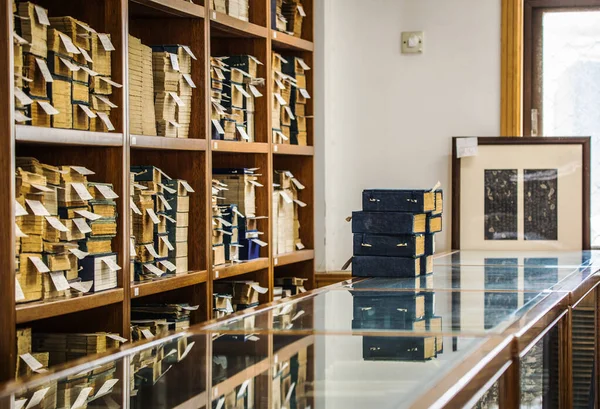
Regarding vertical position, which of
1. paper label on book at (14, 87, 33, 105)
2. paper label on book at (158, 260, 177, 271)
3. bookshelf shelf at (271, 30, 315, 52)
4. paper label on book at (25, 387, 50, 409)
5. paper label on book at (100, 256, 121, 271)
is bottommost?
paper label on book at (25, 387, 50, 409)

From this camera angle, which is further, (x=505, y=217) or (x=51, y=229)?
(x=505, y=217)

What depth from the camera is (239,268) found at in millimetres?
4086

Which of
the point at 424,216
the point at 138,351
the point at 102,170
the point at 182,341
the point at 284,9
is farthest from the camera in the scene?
the point at 284,9

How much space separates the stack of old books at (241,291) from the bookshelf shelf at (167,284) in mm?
537

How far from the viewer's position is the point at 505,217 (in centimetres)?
489

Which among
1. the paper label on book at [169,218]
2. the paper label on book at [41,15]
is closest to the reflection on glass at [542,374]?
the paper label on book at [169,218]

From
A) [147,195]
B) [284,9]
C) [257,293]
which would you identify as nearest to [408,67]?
[284,9]

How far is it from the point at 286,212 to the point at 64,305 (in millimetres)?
2058

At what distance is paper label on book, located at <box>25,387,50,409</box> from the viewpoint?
1.34 meters

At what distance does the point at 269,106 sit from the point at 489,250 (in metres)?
1.44

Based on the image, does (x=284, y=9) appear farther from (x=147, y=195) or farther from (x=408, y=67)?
(x=147, y=195)

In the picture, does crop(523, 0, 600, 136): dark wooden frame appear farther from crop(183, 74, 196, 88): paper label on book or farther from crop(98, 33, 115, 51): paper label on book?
crop(98, 33, 115, 51): paper label on book

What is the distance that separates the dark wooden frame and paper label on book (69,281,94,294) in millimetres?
2992

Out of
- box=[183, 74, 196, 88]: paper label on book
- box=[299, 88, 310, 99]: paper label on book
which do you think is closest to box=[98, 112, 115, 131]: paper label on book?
box=[183, 74, 196, 88]: paper label on book
